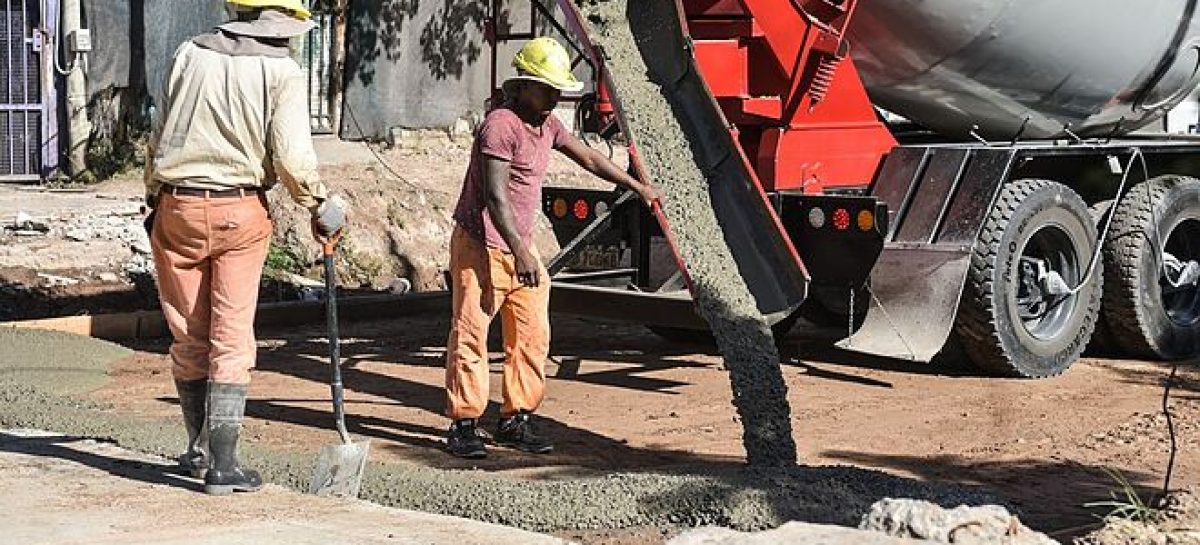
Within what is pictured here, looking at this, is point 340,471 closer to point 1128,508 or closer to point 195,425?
point 195,425

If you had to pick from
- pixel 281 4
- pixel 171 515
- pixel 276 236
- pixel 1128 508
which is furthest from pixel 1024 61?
pixel 276 236

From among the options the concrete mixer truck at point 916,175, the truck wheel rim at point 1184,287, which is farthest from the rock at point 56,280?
the truck wheel rim at point 1184,287

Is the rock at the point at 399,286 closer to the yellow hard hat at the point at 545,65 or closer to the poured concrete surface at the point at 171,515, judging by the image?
the yellow hard hat at the point at 545,65

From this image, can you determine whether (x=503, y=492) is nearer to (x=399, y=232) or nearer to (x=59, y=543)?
(x=59, y=543)

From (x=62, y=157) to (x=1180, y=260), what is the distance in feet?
31.8

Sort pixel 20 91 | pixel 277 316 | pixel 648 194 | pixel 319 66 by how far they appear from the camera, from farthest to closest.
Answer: pixel 319 66 < pixel 20 91 < pixel 277 316 < pixel 648 194

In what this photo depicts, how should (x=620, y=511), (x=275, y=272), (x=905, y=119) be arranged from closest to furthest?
(x=620, y=511)
(x=905, y=119)
(x=275, y=272)

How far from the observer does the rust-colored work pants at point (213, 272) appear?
6.19 metres

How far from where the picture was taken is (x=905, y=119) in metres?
9.89

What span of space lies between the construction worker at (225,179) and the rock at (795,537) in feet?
5.60

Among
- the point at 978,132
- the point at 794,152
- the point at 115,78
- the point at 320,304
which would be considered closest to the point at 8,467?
the point at 794,152

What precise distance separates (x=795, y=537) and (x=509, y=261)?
2.50 meters

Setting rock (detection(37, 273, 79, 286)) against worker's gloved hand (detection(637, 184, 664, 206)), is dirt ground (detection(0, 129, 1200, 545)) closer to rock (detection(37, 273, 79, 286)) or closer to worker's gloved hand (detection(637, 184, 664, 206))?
rock (detection(37, 273, 79, 286))

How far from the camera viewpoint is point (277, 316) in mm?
10859
